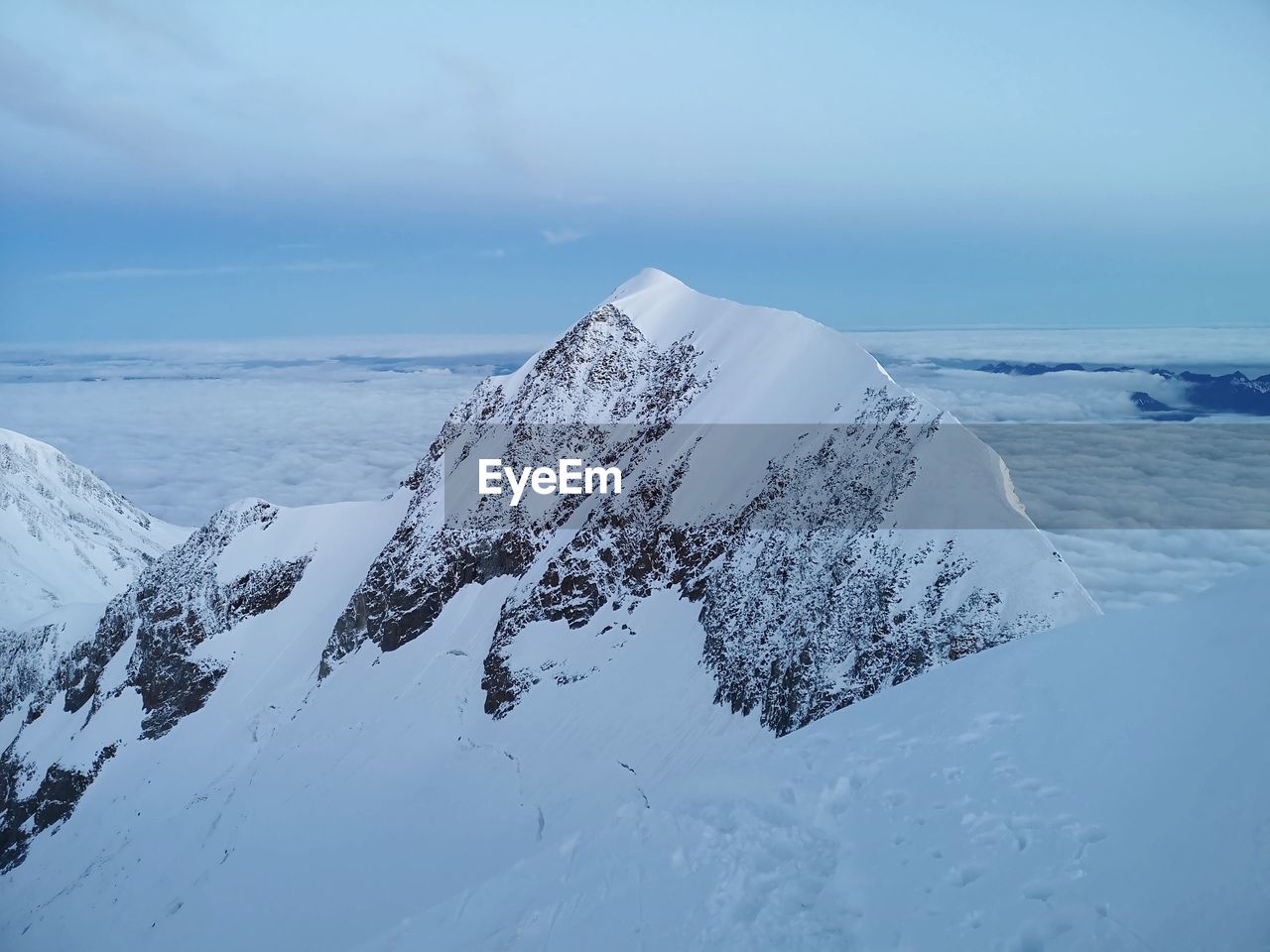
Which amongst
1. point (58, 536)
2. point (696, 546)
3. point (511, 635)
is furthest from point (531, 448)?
point (58, 536)

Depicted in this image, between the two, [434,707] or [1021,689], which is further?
[434,707]

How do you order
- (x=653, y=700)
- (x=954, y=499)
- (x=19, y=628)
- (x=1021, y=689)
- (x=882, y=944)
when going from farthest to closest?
(x=19, y=628), (x=653, y=700), (x=954, y=499), (x=1021, y=689), (x=882, y=944)

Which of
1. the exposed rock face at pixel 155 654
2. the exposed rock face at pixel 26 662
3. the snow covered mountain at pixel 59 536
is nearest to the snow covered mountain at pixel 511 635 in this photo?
the exposed rock face at pixel 155 654

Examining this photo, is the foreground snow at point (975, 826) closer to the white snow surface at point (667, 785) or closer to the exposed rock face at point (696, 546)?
the white snow surface at point (667, 785)

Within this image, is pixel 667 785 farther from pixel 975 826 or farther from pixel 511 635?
pixel 511 635

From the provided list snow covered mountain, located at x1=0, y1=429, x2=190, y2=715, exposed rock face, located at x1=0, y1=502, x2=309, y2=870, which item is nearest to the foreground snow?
exposed rock face, located at x1=0, y1=502, x2=309, y2=870

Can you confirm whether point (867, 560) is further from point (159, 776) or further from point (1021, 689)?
point (159, 776)

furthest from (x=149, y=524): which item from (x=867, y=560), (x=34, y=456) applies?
(x=867, y=560)
